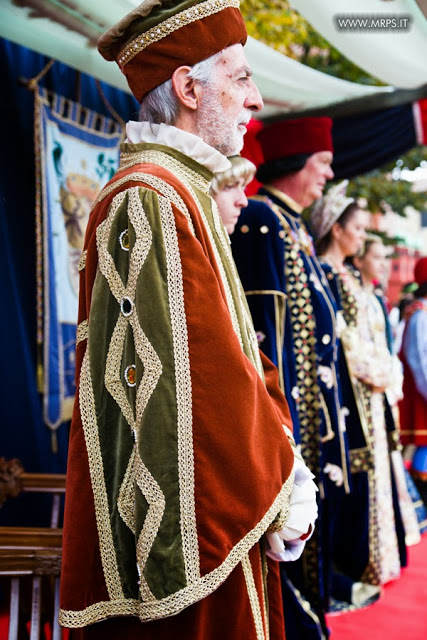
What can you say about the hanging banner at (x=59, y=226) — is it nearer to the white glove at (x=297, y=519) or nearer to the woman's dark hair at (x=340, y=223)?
the woman's dark hair at (x=340, y=223)

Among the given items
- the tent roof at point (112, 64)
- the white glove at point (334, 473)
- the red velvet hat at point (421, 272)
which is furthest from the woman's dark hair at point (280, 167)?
the red velvet hat at point (421, 272)

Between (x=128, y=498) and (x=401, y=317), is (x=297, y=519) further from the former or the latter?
(x=401, y=317)

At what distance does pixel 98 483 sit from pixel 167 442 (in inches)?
7.7

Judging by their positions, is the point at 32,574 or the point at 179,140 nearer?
the point at 179,140

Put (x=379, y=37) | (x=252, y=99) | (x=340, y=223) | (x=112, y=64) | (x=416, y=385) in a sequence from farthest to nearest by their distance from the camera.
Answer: (x=416, y=385)
(x=340, y=223)
(x=379, y=37)
(x=112, y=64)
(x=252, y=99)

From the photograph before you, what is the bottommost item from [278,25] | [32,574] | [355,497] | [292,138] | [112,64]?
[355,497]

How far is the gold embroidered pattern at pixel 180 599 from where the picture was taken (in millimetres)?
1134

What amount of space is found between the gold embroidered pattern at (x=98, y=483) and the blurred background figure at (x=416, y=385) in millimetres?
4052

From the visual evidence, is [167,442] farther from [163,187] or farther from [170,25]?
[170,25]

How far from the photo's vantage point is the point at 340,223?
380cm

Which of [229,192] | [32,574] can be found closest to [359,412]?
[229,192]

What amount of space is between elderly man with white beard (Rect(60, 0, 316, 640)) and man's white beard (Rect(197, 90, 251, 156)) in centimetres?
13

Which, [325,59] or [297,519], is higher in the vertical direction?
[325,59]

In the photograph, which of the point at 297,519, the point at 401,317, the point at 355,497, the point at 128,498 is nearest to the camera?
the point at 128,498
